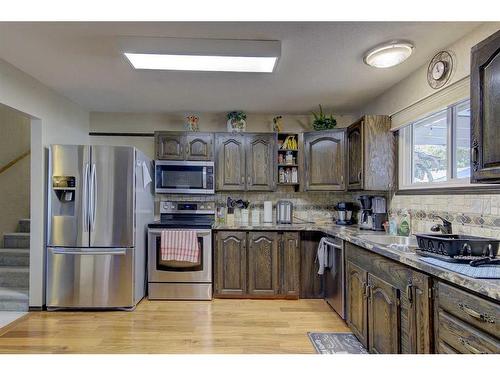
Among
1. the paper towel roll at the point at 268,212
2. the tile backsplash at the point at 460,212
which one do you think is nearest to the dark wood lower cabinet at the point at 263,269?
the paper towel roll at the point at 268,212

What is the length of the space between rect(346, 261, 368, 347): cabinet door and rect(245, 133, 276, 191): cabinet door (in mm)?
1574

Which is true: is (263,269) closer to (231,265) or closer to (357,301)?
(231,265)

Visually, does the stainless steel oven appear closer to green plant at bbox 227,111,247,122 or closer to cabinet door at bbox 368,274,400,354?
green plant at bbox 227,111,247,122

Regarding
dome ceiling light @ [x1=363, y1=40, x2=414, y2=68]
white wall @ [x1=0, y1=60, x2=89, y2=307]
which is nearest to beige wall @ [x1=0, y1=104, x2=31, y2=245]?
white wall @ [x1=0, y1=60, x2=89, y2=307]

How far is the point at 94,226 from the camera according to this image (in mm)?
3170

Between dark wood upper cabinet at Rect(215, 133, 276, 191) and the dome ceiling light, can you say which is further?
dark wood upper cabinet at Rect(215, 133, 276, 191)

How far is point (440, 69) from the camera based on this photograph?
7.73 ft

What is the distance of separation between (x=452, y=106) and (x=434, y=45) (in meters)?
0.48

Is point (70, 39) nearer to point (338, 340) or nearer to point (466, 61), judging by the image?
point (466, 61)

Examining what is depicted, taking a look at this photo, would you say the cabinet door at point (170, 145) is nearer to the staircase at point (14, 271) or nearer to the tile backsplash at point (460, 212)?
the staircase at point (14, 271)

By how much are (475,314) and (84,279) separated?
3270mm

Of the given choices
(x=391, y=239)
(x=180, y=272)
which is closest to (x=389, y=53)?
(x=391, y=239)

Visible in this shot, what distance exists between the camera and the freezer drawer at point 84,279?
317 centimetres

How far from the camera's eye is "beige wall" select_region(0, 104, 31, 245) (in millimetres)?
4328
